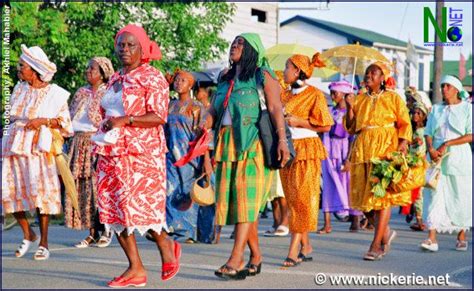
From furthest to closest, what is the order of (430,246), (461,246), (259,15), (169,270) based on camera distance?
(259,15) → (461,246) → (430,246) → (169,270)

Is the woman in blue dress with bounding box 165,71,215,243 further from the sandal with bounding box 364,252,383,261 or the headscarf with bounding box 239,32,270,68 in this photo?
the headscarf with bounding box 239,32,270,68

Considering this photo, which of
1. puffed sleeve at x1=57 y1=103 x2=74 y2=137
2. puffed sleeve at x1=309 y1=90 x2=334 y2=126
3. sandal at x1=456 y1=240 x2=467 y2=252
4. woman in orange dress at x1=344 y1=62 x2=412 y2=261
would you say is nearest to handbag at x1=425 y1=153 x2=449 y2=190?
sandal at x1=456 y1=240 x2=467 y2=252

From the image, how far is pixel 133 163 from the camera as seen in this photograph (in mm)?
8602

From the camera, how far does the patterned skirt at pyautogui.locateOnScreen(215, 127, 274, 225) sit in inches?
361

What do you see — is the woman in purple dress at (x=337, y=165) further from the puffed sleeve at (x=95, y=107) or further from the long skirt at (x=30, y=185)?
the long skirt at (x=30, y=185)

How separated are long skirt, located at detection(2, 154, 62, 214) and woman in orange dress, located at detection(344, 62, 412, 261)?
10.1 feet

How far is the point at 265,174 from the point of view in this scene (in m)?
9.30

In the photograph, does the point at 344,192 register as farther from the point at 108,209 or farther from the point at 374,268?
the point at 108,209

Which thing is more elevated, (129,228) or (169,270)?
(129,228)

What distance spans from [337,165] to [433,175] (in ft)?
10.3

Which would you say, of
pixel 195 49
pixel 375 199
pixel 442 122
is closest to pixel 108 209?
pixel 375 199

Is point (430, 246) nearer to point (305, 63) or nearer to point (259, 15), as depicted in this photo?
point (305, 63)

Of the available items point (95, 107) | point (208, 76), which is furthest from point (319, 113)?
point (208, 76)

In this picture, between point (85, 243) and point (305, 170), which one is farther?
point (85, 243)
